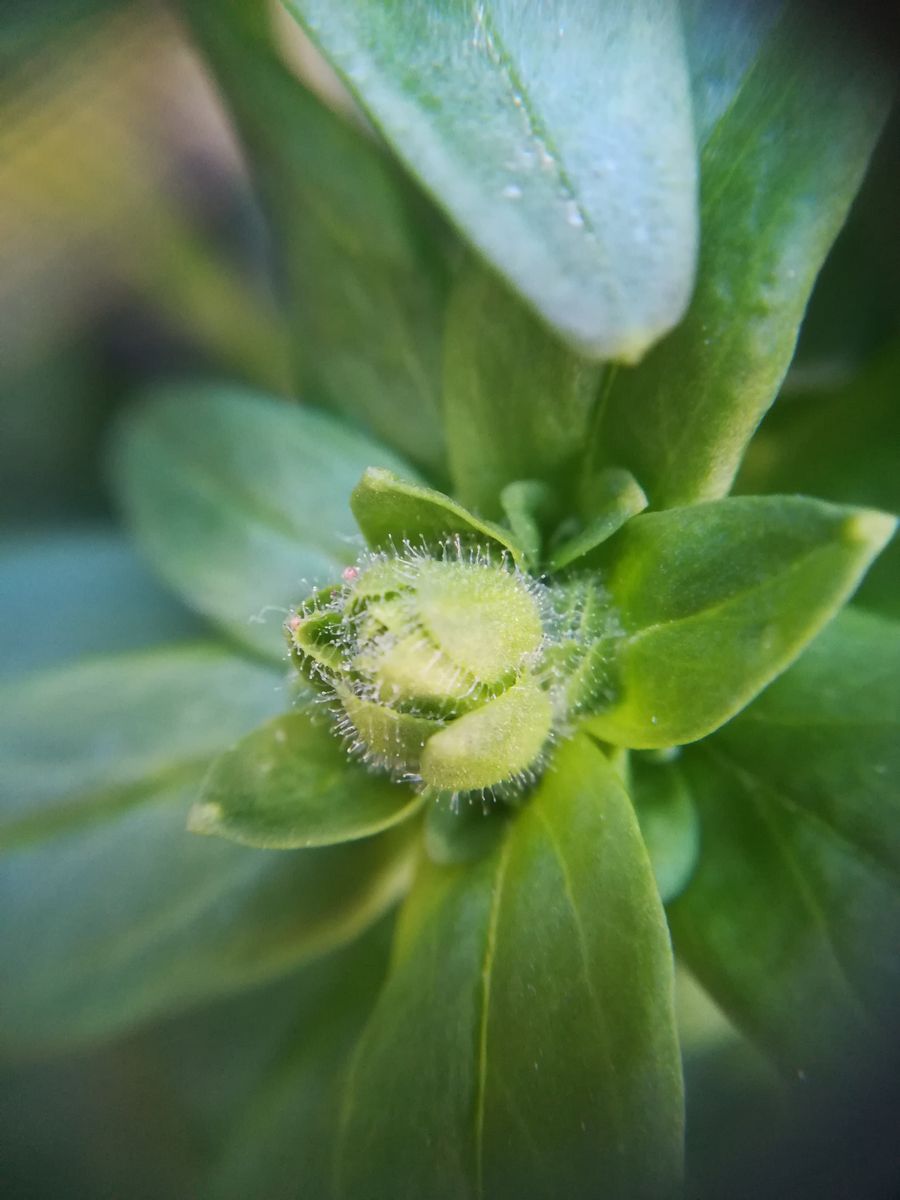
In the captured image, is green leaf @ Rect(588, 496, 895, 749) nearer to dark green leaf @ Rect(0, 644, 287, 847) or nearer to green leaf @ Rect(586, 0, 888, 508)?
green leaf @ Rect(586, 0, 888, 508)

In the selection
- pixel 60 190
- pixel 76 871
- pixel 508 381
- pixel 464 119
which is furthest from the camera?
pixel 60 190

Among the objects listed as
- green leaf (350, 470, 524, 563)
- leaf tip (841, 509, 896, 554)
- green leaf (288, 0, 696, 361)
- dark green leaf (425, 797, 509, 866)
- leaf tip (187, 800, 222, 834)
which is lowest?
dark green leaf (425, 797, 509, 866)

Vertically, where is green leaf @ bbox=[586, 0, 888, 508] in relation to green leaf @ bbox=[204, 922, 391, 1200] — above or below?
above

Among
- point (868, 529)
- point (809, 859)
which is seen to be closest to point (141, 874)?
point (809, 859)

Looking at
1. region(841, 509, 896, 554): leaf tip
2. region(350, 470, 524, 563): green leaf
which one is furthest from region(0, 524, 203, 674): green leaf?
region(841, 509, 896, 554): leaf tip

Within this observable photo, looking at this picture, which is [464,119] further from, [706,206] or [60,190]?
[60,190]

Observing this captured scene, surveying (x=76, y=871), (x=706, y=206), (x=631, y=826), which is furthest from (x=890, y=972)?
(x=76, y=871)
